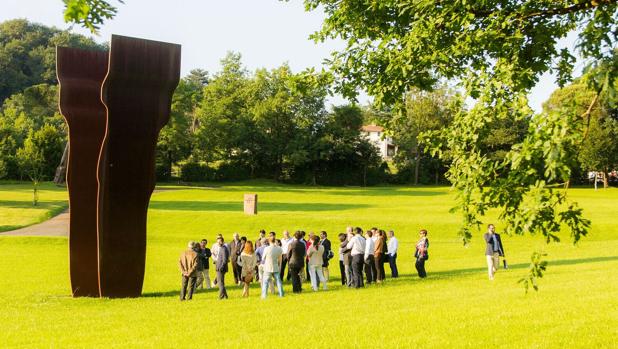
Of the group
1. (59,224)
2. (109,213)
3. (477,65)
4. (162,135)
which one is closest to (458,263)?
(109,213)

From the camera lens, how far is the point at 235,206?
44.6 m

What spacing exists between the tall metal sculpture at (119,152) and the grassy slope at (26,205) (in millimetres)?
19086

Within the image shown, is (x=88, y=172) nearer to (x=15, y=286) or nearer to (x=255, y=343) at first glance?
(x=15, y=286)

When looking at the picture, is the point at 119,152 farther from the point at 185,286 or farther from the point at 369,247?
the point at 369,247

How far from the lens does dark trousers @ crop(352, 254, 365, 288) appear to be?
57.6 feet

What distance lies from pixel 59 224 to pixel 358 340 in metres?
30.9

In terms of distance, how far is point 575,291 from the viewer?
14.2m

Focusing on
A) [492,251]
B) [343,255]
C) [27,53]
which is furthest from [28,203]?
[27,53]

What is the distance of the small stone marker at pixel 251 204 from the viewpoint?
129 feet

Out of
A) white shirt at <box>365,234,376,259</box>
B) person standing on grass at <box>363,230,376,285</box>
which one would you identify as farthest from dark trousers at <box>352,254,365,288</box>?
white shirt at <box>365,234,376,259</box>

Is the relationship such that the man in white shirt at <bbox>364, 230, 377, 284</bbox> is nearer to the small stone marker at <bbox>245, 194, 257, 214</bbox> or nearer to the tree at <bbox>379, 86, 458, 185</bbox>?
the small stone marker at <bbox>245, 194, 257, 214</bbox>

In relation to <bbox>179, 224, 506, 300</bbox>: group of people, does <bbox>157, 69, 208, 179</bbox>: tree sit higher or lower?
higher

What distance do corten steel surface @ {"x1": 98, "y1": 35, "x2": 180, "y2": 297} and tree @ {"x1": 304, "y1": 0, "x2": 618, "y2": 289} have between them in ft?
20.4

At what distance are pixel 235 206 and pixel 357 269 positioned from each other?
27752mm
